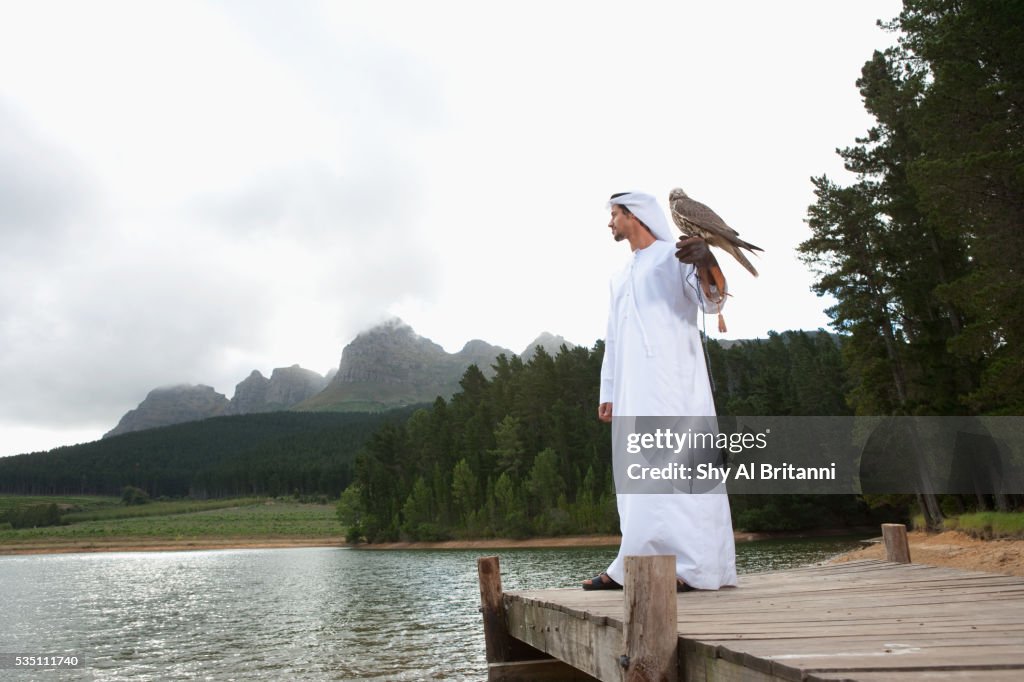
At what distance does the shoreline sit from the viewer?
74875 millimetres

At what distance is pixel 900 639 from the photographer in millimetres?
3393

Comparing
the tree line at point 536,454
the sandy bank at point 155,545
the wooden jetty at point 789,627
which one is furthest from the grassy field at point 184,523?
the wooden jetty at point 789,627

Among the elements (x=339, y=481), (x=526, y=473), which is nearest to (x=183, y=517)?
(x=339, y=481)

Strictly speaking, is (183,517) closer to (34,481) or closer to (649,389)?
(34,481)

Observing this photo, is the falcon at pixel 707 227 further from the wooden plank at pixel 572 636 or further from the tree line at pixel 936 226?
the tree line at pixel 936 226

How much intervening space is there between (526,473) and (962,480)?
5858cm

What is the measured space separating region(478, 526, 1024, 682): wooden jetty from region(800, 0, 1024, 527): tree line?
15.2 meters

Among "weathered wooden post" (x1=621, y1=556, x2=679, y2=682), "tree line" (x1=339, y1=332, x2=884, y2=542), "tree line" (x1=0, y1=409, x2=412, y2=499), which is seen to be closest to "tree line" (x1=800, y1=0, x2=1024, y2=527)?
"weathered wooden post" (x1=621, y1=556, x2=679, y2=682)

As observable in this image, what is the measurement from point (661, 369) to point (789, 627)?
85.0 inches

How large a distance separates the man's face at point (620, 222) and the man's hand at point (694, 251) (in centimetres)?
99

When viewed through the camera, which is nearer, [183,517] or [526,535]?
[526,535]

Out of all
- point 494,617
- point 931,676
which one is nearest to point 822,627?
point 931,676

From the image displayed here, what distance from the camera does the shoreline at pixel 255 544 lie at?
74875 millimetres

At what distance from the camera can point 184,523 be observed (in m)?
124
